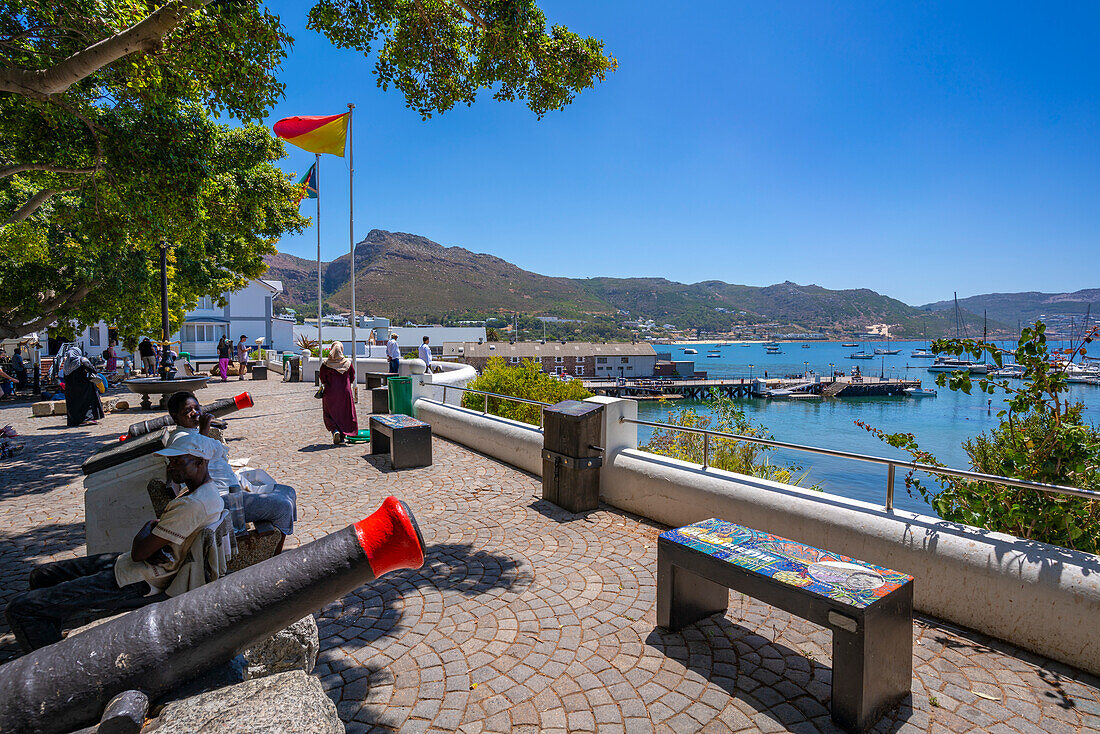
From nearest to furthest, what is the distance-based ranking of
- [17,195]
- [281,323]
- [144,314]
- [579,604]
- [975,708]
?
1. [975,708]
2. [579,604]
3. [17,195]
4. [144,314]
5. [281,323]

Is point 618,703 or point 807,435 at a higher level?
point 618,703

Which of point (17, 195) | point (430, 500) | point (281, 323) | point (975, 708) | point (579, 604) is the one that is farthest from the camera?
point (281, 323)

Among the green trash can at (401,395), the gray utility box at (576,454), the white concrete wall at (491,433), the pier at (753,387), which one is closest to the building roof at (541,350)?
the pier at (753,387)

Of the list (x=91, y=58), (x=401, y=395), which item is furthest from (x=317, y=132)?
(x=91, y=58)

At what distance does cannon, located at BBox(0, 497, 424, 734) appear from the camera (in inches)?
68.4

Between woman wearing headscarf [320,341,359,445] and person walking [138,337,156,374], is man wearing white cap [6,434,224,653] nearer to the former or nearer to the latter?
woman wearing headscarf [320,341,359,445]

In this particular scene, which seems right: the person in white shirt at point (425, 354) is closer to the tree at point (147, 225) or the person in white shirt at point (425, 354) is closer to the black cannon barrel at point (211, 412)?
the tree at point (147, 225)

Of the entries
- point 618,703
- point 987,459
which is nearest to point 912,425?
point 987,459

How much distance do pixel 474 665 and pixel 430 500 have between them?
346 centimetres

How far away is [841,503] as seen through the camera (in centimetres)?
441

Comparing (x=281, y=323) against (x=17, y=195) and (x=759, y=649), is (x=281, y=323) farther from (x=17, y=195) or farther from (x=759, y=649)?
(x=759, y=649)

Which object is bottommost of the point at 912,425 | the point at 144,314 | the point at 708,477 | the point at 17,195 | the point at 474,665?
the point at 912,425

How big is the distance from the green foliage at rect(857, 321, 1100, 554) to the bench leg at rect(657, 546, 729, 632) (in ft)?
6.71

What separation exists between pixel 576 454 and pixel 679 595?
2532 mm
